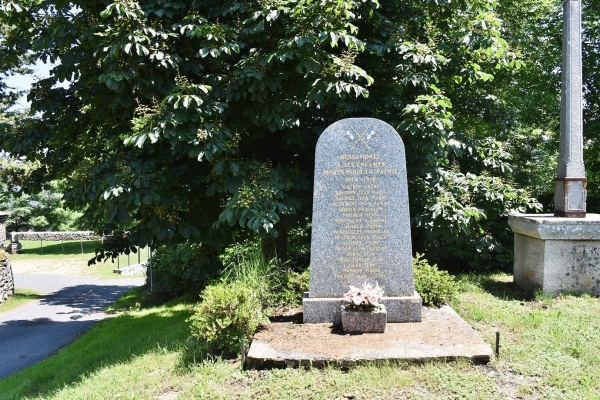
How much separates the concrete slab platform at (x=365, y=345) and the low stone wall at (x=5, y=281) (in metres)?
14.1

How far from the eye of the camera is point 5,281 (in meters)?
17.0

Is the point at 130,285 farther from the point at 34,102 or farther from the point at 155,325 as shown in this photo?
the point at 34,102

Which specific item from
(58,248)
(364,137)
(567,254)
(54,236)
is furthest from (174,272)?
(54,236)

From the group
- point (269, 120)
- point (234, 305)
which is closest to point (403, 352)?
point (234, 305)

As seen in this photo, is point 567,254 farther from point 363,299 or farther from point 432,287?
point 363,299

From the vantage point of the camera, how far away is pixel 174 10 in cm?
717

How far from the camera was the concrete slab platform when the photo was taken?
16.9ft

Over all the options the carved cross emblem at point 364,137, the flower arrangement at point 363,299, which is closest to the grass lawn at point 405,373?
the flower arrangement at point 363,299

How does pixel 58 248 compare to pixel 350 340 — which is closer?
pixel 350 340

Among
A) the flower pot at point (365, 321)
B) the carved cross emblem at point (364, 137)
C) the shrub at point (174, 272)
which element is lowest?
the shrub at point (174, 272)

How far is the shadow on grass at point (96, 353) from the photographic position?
669 centimetres

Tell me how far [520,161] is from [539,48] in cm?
482

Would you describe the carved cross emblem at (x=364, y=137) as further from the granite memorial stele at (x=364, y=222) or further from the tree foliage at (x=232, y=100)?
the tree foliage at (x=232, y=100)

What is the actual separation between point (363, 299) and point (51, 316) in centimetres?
1149
